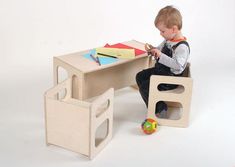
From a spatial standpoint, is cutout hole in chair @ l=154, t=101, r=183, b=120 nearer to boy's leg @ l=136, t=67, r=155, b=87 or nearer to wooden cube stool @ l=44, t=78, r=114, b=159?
boy's leg @ l=136, t=67, r=155, b=87

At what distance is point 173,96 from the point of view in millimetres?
2059

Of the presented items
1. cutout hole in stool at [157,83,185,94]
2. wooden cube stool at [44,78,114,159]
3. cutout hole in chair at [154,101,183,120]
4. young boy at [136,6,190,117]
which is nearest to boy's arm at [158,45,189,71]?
young boy at [136,6,190,117]

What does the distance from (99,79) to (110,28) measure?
0.95m

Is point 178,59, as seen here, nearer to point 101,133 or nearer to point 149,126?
point 149,126

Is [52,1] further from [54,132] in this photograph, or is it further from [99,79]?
[54,132]

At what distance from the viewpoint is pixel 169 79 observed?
2.03 meters

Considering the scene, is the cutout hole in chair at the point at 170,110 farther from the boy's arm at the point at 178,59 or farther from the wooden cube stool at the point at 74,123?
the wooden cube stool at the point at 74,123

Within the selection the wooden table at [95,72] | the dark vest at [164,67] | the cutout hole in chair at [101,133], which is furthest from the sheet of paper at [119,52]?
the cutout hole in chair at [101,133]

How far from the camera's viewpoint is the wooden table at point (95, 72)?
6.78 feet

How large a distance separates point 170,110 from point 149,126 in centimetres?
29

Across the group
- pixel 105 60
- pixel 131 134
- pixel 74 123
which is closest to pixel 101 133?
pixel 131 134

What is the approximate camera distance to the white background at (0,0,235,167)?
6.10ft

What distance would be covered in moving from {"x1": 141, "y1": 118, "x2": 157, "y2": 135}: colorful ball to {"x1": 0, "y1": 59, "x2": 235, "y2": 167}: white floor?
0.03 m

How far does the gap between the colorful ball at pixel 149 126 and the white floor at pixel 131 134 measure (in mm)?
28
